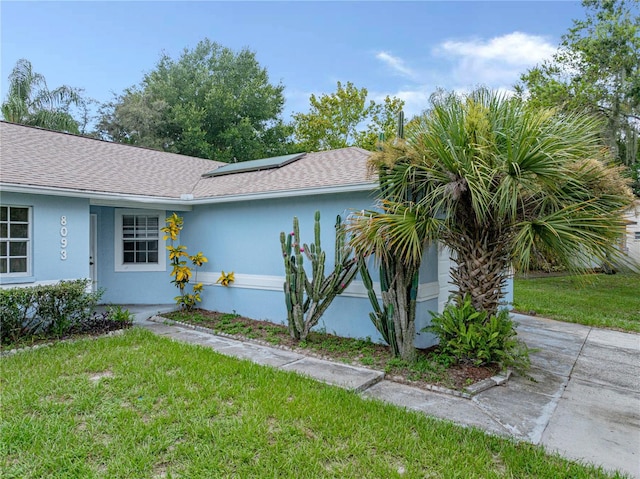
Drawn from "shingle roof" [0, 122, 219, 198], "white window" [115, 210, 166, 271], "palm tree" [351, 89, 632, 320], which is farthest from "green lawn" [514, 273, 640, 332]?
"shingle roof" [0, 122, 219, 198]

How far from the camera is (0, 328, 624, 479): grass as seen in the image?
308cm

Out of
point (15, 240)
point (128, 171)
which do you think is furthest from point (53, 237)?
point (128, 171)

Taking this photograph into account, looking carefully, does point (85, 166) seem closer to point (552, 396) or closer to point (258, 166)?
point (258, 166)

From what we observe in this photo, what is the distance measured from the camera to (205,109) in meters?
22.5

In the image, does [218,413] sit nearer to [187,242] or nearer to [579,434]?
[579,434]

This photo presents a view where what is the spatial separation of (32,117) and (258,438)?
22.3 meters

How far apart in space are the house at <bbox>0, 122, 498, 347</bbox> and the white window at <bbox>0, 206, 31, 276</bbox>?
0.02 meters

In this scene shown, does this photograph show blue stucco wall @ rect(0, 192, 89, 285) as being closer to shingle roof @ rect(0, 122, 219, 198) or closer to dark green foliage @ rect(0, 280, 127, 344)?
shingle roof @ rect(0, 122, 219, 198)

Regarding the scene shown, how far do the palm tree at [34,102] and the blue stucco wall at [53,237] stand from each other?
14930 mm

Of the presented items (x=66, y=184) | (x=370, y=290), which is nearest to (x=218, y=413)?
(x=370, y=290)

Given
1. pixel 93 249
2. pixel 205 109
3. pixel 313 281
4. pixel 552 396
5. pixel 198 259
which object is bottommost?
pixel 552 396

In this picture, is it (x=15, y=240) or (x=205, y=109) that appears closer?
(x=15, y=240)

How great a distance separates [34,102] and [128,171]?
1459 cm

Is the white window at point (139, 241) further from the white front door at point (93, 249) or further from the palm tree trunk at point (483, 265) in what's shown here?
the palm tree trunk at point (483, 265)
